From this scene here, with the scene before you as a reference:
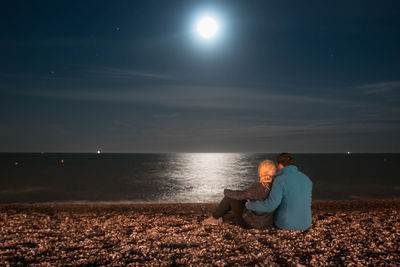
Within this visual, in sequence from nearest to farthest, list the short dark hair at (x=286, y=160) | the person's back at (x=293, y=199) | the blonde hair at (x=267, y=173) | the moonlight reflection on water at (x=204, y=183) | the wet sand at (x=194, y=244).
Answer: the wet sand at (x=194, y=244)
the person's back at (x=293, y=199)
the short dark hair at (x=286, y=160)
the blonde hair at (x=267, y=173)
the moonlight reflection on water at (x=204, y=183)

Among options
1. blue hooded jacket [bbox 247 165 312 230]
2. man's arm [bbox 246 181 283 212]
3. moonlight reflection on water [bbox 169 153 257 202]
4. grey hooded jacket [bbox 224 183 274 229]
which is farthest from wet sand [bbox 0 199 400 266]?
moonlight reflection on water [bbox 169 153 257 202]

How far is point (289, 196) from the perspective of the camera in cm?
675

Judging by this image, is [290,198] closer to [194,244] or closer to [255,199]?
[255,199]

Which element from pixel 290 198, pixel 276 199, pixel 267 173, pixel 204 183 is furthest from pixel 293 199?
pixel 204 183

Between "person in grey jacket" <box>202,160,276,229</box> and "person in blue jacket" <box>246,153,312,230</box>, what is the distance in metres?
0.19

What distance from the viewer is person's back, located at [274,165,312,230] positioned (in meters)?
6.65

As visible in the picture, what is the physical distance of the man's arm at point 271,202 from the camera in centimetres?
667

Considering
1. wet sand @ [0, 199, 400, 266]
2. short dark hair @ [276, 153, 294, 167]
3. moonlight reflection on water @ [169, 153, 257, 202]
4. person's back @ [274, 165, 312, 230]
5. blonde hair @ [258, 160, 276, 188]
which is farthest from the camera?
moonlight reflection on water @ [169, 153, 257, 202]

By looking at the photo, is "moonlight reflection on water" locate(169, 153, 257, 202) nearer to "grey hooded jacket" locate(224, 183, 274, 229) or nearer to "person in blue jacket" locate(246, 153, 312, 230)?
"grey hooded jacket" locate(224, 183, 274, 229)

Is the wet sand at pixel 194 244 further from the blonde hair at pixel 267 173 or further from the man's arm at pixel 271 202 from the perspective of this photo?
the blonde hair at pixel 267 173

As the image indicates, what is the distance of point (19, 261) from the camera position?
18.8 ft

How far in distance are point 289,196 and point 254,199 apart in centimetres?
83

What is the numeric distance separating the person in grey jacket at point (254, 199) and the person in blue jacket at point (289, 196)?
19cm

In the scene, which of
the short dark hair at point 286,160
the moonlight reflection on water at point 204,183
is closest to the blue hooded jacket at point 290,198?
the short dark hair at point 286,160
